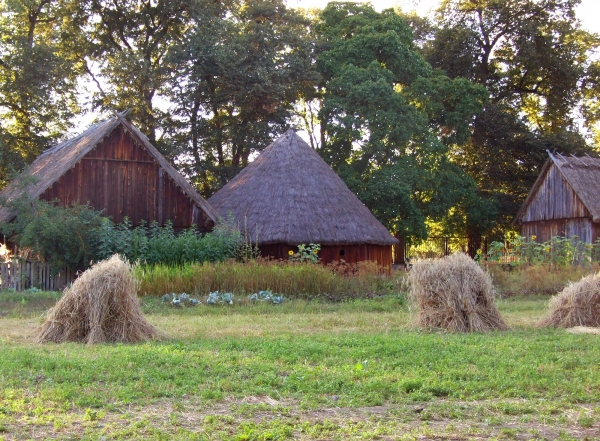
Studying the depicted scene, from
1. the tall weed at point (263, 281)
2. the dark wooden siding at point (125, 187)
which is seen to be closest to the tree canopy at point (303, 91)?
the dark wooden siding at point (125, 187)

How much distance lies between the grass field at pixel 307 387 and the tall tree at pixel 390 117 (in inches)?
767

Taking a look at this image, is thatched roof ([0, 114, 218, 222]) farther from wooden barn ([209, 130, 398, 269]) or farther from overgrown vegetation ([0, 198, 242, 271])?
wooden barn ([209, 130, 398, 269])

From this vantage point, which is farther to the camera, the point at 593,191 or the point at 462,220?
the point at 462,220

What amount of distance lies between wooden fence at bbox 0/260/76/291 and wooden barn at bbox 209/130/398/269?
5.69m

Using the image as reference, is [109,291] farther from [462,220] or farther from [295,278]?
[462,220]

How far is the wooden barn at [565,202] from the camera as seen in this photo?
1128 inches

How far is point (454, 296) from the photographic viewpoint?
1032cm

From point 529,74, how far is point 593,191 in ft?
35.4

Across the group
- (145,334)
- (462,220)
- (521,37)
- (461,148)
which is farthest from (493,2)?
(145,334)

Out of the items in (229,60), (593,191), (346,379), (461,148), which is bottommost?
(346,379)

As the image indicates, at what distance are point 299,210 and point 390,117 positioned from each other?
7.32 m

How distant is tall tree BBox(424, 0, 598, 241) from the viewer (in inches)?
1393

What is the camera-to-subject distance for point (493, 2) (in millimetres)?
36531

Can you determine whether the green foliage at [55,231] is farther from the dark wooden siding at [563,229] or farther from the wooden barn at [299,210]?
the dark wooden siding at [563,229]
